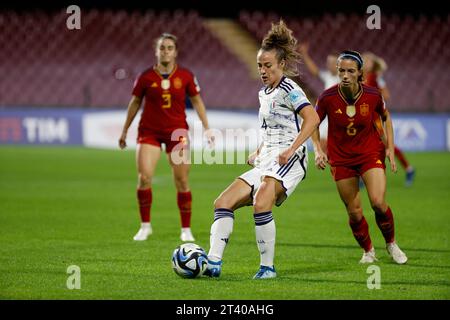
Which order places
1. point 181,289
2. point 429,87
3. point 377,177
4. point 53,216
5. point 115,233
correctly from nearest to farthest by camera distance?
1. point 181,289
2. point 377,177
3. point 115,233
4. point 53,216
5. point 429,87

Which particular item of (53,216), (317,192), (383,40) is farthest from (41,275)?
(383,40)

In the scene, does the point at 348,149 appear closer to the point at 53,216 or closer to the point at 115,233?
the point at 115,233

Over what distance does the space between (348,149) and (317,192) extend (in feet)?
21.6

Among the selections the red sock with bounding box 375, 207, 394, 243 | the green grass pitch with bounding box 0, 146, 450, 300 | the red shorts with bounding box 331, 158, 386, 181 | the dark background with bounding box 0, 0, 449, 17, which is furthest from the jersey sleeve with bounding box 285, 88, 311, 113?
the dark background with bounding box 0, 0, 449, 17

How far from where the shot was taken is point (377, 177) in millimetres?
7934

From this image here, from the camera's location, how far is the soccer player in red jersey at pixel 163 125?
9797 millimetres

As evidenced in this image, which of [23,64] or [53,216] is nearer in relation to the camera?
[53,216]

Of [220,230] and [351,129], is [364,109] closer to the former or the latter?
[351,129]

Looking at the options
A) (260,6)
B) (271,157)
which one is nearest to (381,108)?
(271,157)

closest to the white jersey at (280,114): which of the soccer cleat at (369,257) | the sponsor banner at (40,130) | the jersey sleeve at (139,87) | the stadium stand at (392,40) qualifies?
the soccer cleat at (369,257)

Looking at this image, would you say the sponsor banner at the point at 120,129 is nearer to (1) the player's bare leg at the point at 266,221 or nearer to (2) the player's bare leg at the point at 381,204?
(2) the player's bare leg at the point at 381,204

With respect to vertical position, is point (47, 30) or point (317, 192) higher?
point (47, 30)

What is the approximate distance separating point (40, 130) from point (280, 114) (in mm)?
17706

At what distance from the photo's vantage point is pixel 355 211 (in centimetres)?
814
